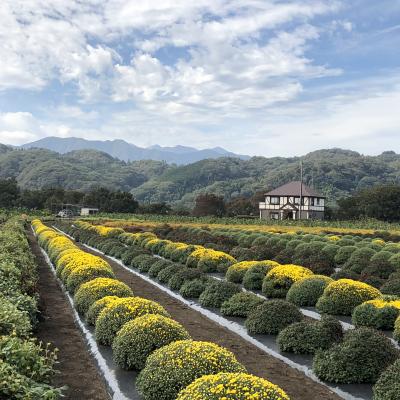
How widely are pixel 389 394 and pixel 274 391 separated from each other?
2420 millimetres

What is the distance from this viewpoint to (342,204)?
254 ft

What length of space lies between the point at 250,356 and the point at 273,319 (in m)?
1.63

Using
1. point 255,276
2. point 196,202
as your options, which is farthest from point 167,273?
point 196,202

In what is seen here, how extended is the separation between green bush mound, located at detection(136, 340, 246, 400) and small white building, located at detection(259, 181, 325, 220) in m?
67.4

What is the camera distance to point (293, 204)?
75.8 meters

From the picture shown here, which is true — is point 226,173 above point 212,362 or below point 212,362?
above

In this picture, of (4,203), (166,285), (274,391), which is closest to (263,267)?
(166,285)

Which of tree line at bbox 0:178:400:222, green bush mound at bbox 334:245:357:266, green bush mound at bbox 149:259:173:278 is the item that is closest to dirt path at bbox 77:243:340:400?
green bush mound at bbox 149:259:173:278

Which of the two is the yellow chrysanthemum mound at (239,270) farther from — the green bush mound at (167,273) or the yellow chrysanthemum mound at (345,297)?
the yellow chrysanthemum mound at (345,297)

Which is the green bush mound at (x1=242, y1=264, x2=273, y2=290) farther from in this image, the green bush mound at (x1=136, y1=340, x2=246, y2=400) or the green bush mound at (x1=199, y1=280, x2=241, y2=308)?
the green bush mound at (x1=136, y1=340, x2=246, y2=400)

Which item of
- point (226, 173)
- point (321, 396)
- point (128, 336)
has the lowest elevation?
point (321, 396)

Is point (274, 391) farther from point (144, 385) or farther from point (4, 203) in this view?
point (4, 203)

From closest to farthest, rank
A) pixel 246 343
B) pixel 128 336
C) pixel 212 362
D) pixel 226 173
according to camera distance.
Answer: pixel 212 362 < pixel 128 336 < pixel 246 343 < pixel 226 173

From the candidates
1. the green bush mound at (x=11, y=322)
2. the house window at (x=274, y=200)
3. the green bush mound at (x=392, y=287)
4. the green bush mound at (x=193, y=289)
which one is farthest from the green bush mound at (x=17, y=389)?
the house window at (x=274, y=200)
